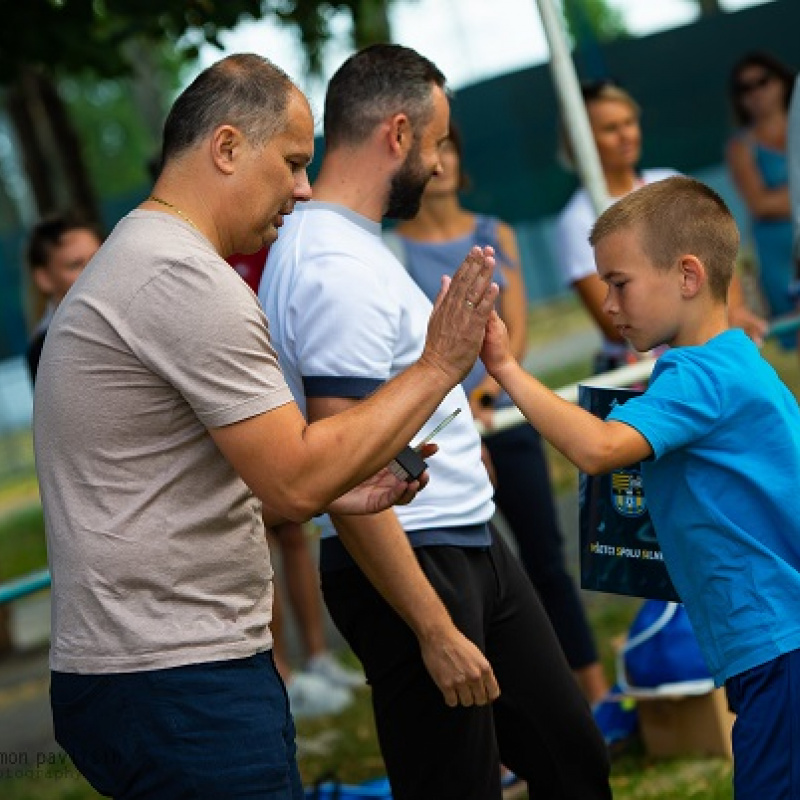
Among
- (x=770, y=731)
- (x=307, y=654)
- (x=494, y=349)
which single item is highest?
(x=494, y=349)

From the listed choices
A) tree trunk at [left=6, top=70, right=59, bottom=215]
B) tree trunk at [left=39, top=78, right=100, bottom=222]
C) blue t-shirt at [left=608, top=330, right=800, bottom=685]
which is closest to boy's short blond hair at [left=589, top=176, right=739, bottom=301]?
blue t-shirt at [left=608, top=330, right=800, bottom=685]

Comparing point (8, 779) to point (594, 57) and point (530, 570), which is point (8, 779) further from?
point (594, 57)

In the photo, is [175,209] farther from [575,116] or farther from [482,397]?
[575,116]

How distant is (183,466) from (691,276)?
3.71 ft

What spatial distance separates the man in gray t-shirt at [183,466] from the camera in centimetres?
283

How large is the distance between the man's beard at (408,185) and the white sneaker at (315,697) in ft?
10.8

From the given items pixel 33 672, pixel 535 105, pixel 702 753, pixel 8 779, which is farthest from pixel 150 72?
pixel 702 753

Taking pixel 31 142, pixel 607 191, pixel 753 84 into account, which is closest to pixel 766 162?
pixel 753 84

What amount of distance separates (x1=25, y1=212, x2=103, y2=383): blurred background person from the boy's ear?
3152 mm

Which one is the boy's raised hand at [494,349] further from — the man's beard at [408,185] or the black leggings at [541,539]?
the black leggings at [541,539]

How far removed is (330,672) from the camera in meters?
7.08

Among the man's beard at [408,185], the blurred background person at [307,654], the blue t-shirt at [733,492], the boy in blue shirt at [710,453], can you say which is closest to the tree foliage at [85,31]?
the blurred background person at [307,654]

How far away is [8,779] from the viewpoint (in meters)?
7.07

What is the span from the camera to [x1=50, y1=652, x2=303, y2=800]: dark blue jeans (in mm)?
2891
